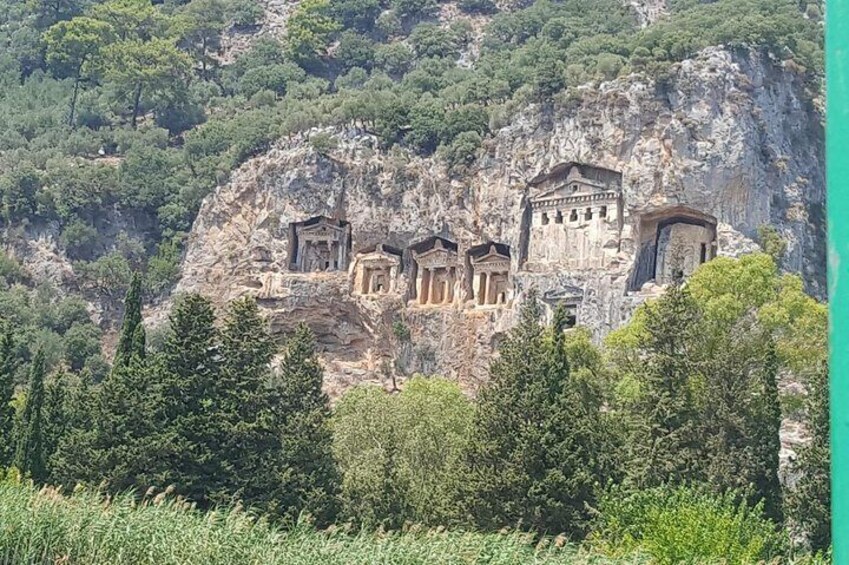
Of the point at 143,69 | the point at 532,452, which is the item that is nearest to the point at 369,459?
the point at 532,452

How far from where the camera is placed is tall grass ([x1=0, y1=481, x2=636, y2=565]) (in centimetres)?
1803

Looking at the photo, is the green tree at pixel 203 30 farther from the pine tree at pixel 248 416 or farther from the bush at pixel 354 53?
the pine tree at pixel 248 416

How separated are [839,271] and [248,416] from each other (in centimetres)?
2888

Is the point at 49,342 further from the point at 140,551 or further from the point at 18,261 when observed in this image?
the point at 140,551

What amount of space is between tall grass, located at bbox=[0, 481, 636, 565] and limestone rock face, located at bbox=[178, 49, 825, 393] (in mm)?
31676

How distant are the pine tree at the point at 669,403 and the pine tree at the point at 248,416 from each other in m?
8.76

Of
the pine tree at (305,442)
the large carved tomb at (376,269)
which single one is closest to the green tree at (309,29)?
the large carved tomb at (376,269)

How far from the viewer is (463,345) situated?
55.0 m

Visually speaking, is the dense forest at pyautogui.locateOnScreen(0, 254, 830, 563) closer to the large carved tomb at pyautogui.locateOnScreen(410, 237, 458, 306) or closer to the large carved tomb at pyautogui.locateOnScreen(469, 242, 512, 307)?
the large carved tomb at pyautogui.locateOnScreen(469, 242, 512, 307)

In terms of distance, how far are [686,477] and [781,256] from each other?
81.2 ft

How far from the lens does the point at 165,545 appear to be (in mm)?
18172

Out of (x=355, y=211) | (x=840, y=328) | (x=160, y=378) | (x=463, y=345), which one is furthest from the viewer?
(x=355, y=211)

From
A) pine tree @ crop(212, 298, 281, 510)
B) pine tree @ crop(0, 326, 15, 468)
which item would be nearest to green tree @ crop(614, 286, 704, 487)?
pine tree @ crop(212, 298, 281, 510)

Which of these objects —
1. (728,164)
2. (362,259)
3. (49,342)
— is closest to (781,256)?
(728,164)
